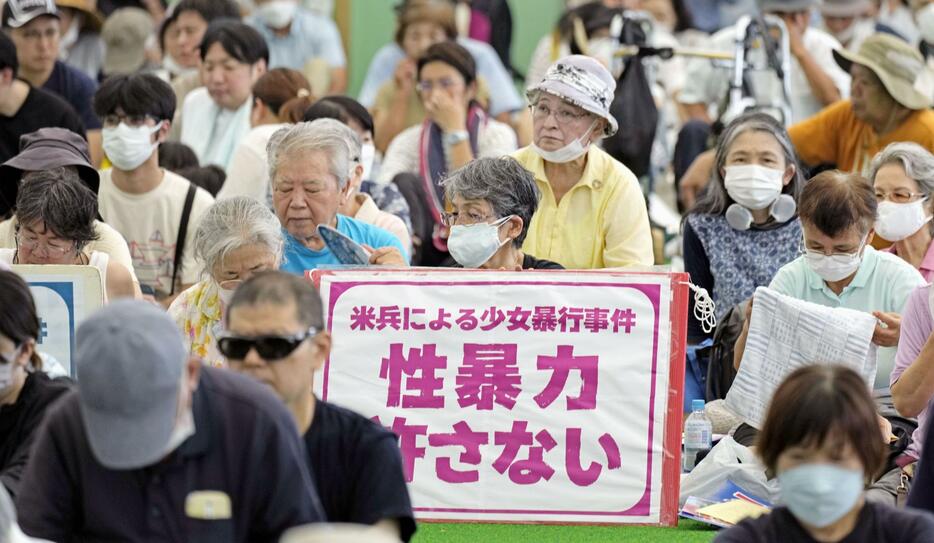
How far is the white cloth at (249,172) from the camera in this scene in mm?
9172

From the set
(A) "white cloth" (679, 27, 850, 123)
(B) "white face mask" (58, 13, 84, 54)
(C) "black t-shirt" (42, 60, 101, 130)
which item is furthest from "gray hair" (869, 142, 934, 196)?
(B) "white face mask" (58, 13, 84, 54)

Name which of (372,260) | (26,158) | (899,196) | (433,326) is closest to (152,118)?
(26,158)

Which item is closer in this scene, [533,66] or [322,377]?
[322,377]

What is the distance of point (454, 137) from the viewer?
1043cm

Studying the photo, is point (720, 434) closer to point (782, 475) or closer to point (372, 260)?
point (372, 260)

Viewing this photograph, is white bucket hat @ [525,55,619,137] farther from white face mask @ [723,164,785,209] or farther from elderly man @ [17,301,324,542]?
elderly man @ [17,301,324,542]

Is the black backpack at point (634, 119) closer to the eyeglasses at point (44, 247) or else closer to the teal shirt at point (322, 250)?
the teal shirt at point (322, 250)

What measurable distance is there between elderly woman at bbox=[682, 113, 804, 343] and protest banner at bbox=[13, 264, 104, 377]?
3.00m

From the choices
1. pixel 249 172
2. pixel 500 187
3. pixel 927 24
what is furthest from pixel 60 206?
pixel 927 24

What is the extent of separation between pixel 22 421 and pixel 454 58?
229 inches

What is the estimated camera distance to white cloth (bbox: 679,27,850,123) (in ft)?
37.7

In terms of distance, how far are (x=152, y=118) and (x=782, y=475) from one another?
5.23 m

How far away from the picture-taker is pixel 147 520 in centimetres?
440

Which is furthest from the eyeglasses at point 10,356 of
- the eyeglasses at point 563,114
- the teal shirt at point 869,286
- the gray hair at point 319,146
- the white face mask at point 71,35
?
the white face mask at point 71,35
